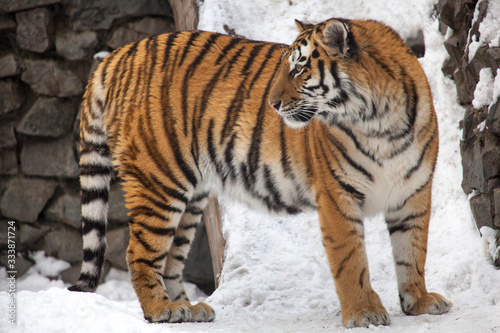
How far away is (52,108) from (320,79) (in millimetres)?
4825

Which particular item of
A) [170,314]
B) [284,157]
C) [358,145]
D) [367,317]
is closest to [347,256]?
[367,317]

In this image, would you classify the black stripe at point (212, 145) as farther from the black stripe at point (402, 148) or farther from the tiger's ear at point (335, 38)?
the black stripe at point (402, 148)

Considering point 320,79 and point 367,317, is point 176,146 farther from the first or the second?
point 367,317

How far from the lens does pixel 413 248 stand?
2.89m

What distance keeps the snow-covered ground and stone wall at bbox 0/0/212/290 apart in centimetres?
160

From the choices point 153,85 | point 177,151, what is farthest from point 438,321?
point 153,85

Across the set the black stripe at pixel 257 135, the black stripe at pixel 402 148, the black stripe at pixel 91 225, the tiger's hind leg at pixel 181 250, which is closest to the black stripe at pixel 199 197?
the tiger's hind leg at pixel 181 250

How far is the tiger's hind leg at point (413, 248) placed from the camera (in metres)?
2.83

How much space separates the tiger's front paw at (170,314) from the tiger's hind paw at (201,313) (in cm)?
4

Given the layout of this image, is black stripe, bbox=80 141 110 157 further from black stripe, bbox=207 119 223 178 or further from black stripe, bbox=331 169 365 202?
black stripe, bbox=331 169 365 202

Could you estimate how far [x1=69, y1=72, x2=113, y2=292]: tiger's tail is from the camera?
128 inches

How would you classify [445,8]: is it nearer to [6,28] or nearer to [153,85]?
[153,85]

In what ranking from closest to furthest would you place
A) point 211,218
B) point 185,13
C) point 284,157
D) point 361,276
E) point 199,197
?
point 361,276 < point 284,157 < point 199,197 < point 211,218 < point 185,13

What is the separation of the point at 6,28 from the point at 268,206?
15.5ft
